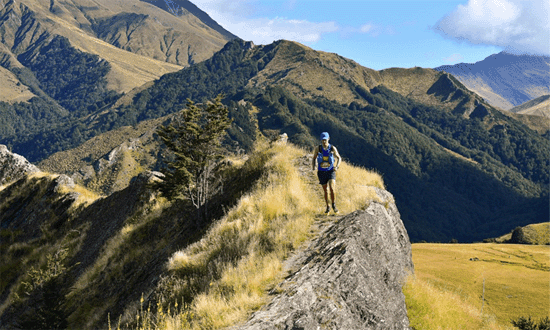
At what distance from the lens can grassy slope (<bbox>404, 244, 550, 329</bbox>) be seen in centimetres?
1202

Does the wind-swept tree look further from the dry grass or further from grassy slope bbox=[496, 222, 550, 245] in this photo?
grassy slope bbox=[496, 222, 550, 245]

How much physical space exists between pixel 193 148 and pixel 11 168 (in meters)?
40.5

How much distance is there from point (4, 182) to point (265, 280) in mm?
49662

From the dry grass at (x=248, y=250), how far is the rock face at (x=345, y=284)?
1.63 feet

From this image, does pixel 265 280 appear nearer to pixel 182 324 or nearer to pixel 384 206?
pixel 182 324

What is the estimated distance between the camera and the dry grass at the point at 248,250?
264 inches

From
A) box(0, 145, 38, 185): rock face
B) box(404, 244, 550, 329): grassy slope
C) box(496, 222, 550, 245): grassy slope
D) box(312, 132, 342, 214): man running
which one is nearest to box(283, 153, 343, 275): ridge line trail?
box(312, 132, 342, 214): man running

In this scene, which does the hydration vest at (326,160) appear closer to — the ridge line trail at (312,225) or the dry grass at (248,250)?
the dry grass at (248,250)

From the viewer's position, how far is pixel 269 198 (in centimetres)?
1086

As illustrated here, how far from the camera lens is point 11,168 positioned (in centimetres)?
4262

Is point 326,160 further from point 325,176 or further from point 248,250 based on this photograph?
point 248,250

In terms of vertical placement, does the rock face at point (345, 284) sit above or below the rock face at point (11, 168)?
above

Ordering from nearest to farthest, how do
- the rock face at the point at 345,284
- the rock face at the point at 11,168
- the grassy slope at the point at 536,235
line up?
1. the rock face at the point at 345,284
2. the rock face at the point at 11,168
3. the grassy slope at the point at 536,235

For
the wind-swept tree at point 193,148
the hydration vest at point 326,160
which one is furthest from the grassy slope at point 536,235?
the hydration vest at point 326,160
